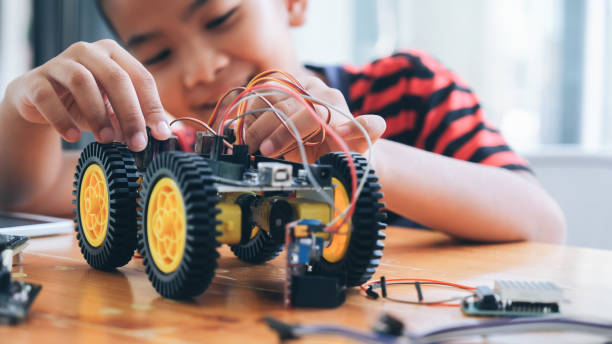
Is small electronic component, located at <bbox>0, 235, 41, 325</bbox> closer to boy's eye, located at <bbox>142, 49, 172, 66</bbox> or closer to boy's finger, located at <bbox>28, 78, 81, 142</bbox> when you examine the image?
boy's finger, located at <bbox>28, 78, 81, 142</bbox>

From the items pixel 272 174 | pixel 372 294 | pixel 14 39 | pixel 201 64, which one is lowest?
pixel 372 294

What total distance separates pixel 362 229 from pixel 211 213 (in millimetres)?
123

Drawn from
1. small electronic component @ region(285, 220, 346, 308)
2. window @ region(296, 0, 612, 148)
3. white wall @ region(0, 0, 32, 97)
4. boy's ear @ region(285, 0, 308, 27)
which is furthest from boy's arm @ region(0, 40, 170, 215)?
window @ region(296, 0, 612, 148)

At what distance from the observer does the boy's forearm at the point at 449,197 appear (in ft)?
2.75

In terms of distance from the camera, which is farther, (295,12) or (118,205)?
(295,12)

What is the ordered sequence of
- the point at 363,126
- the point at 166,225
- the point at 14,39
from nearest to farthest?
the point at 166,225 < the point at 363,126 < the point at 14,39

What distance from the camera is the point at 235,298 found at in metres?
0.45

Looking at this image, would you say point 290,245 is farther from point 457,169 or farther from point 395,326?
point 457,169

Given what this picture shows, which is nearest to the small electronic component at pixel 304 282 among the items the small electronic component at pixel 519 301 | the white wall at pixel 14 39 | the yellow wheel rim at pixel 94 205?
the small electronic component at pixel 519 301

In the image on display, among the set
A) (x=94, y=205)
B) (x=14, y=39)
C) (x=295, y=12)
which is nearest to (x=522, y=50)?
(x=295, y=12)

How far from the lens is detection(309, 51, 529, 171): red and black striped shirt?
116cm

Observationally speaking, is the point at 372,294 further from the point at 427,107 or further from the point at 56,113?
the point at 427,107

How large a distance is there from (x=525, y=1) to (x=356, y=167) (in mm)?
2162

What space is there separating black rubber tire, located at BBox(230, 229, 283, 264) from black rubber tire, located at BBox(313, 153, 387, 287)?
0.12 metres
